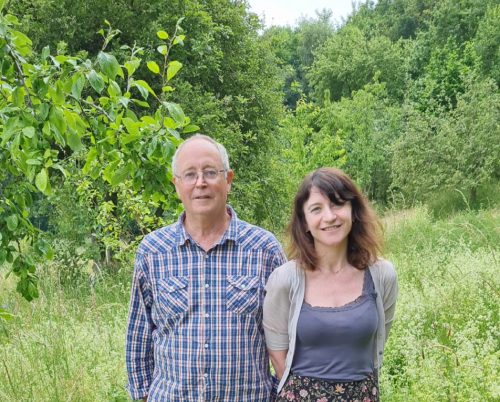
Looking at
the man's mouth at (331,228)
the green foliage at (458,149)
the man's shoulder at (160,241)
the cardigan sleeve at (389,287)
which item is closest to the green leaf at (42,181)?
the man's shoulder at (160,241)

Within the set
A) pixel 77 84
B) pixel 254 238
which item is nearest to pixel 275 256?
pixel 254 238

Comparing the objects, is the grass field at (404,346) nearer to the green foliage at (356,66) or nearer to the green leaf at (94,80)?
the green leaf at (94,80)

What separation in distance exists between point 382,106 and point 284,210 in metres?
24.2

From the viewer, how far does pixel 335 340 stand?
238 cm

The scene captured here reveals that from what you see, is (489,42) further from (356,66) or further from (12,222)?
(12,222)

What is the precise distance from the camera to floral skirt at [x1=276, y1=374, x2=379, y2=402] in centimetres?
239

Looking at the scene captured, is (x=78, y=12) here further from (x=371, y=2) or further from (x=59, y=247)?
(x=371, y=2)

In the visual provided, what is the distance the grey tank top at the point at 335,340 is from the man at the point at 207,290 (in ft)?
0.72

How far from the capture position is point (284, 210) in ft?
45.2

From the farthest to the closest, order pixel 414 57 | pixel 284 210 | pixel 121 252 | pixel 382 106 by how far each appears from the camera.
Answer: pixel 414 57 → pixel 382 106 → pixel 284 210 → pixel 121 252

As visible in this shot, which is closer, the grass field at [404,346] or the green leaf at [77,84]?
the green leaf at [77,84]

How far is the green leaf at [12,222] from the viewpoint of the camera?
116 inches

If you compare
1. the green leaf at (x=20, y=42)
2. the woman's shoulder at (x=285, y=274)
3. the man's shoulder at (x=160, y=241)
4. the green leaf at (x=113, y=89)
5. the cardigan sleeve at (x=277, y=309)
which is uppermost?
the green leaf at (x=20, y=42)

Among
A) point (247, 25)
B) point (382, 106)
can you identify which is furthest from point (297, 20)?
point (247, 25)
